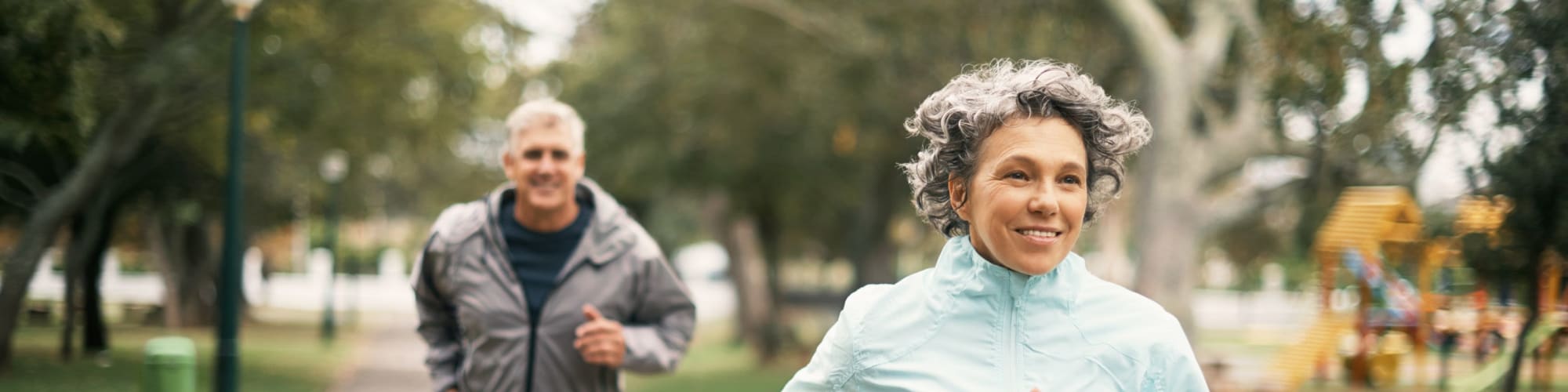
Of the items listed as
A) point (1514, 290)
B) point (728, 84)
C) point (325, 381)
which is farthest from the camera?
point (728, 84)

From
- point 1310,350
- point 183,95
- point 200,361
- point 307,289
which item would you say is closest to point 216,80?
point 183,95

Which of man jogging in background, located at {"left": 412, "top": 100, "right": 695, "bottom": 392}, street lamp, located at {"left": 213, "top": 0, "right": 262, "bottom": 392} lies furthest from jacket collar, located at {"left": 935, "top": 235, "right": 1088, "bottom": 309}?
street lamp, located at {"left": 213, "top": 0, "right": 262, "bottom": 392}

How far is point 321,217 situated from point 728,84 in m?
16.5

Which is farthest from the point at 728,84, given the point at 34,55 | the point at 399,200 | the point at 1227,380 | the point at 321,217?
the point at 399,200

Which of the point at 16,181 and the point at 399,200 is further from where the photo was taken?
the point at 399,200

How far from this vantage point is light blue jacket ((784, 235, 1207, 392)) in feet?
7.87

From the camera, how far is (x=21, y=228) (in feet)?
37.1

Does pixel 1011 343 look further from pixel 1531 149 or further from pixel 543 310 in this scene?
pixel 1531 149

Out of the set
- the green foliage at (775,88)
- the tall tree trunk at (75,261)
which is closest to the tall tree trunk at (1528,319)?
the green foliage at (775,88)

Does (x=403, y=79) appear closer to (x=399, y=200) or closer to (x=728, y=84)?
(x=728, y=84)

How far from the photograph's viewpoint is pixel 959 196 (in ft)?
8.62

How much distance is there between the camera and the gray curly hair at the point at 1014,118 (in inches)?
97.4

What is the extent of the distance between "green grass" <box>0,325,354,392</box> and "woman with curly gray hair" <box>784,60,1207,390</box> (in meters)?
9.16

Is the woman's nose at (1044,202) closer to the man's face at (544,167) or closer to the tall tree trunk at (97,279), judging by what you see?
the man's face at (544,167)
